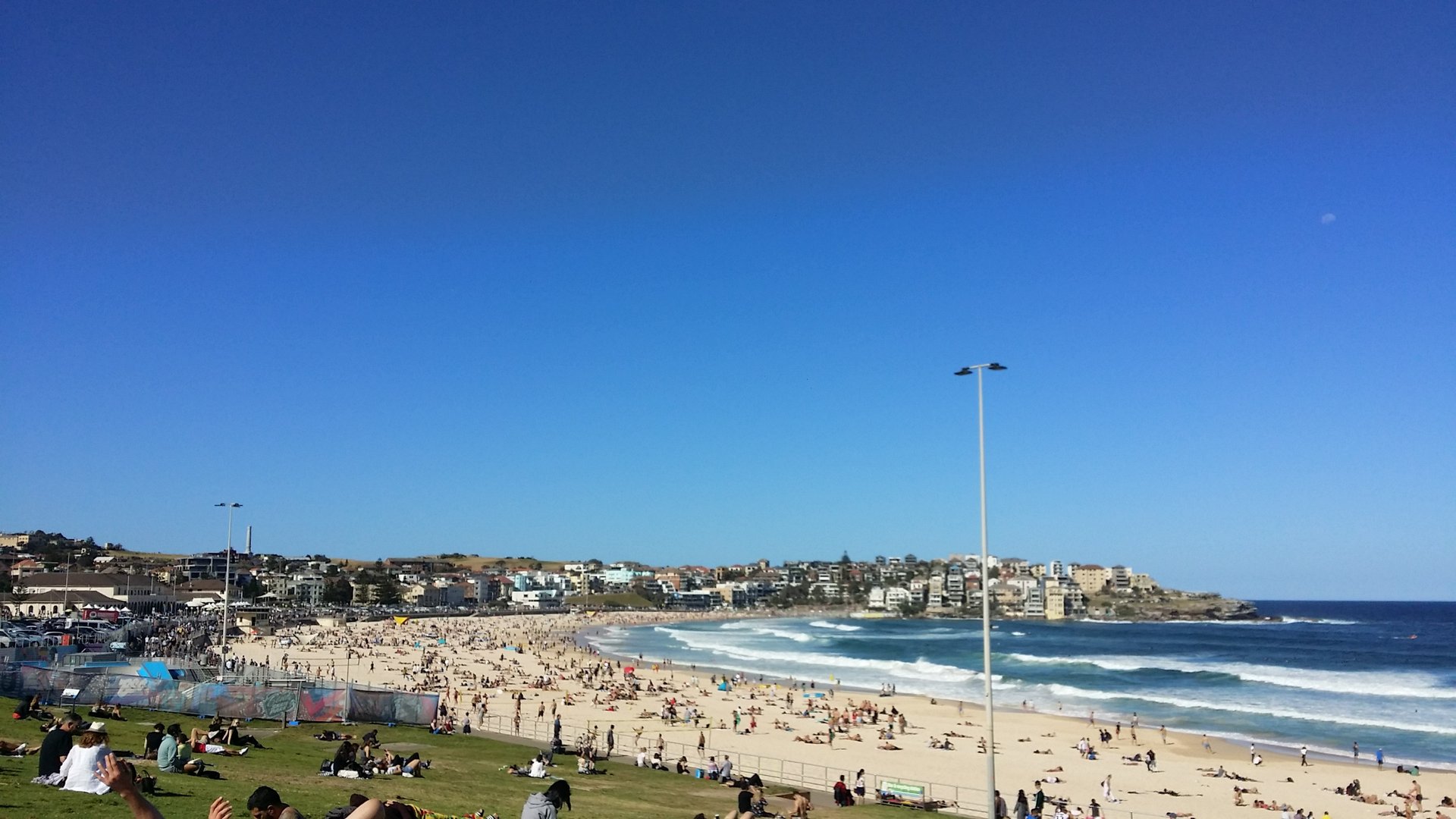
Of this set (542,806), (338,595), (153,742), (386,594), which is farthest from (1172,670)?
(386,594)

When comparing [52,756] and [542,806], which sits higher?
[542,806]

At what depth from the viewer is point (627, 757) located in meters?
28.7

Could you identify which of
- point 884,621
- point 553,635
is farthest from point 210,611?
point 884,621

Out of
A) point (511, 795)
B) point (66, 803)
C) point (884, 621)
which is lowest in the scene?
point (884, 621)

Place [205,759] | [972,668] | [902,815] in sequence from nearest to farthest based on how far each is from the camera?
[205,759] → [902,815] → [972,668]

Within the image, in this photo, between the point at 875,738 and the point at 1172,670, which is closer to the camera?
the point at 875,738

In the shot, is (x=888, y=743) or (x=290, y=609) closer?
(x=888, y=743)

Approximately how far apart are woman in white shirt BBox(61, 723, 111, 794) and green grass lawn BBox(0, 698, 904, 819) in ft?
0.77

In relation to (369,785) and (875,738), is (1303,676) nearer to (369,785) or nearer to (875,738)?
(875,738)

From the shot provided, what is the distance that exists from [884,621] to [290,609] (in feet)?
368

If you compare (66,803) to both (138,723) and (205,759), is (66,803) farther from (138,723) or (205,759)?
(138,723)

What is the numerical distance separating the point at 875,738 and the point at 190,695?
26.6 meters

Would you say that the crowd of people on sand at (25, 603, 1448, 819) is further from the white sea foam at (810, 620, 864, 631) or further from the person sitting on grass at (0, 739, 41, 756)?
the white sea foam at (810, 620, 864, 631)

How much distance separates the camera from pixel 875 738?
40.5 m
